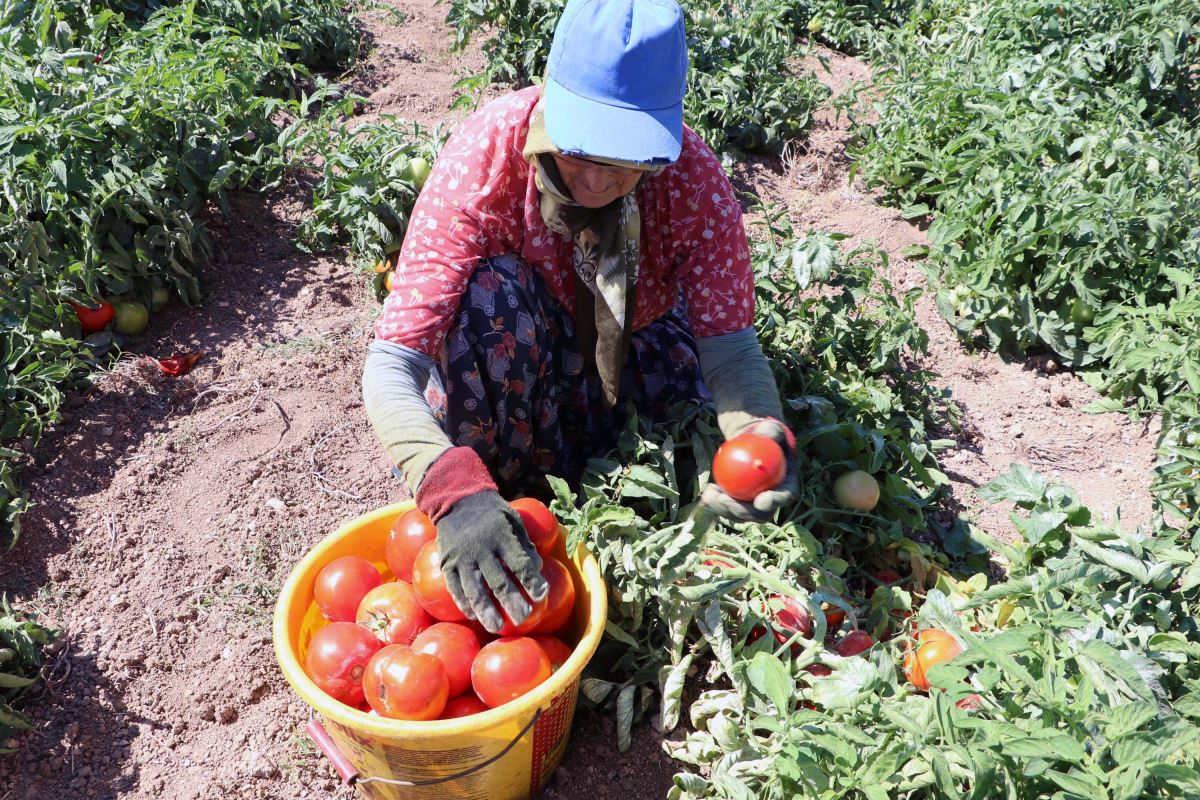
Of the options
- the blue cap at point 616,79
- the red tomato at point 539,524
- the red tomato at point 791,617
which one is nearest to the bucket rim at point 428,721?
the red tomato at point 539,524

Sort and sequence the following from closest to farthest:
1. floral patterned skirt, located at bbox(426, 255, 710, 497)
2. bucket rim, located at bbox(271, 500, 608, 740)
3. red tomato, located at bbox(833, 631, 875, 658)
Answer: bucket rim, located at bbox(271, 500, 608, 740)
red tomato, located at bbox(833, 631, 875, 658)
floral patterned skirt, located at bbox(426, 255, 710, 497)

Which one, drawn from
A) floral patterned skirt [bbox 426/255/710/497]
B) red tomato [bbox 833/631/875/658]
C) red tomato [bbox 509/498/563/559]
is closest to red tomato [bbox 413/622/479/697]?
red tomato [bbox 509/498/563/559]

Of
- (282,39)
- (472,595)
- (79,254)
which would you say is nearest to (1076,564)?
(472,595)

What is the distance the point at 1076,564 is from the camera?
2.04 metres

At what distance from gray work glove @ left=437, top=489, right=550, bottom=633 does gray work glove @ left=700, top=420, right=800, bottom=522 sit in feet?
1.41

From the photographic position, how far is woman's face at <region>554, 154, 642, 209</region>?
1.96 m

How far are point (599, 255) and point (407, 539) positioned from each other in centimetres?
80

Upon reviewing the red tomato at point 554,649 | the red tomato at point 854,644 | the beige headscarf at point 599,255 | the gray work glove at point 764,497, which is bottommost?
the red tomato at point 854,644

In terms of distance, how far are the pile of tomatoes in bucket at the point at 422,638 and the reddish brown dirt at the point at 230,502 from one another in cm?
42

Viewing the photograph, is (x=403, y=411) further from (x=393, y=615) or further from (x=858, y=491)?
(x=858, y=491)

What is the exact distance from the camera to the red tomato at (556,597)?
1.96 metres

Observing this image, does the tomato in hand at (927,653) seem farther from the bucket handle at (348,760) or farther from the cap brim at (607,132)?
the cap brim at (607,132)

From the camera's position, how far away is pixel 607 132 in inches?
73.6

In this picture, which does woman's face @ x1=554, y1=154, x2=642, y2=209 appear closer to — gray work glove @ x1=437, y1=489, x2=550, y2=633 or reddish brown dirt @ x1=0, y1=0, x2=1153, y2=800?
gray work glove @ x1=437, y1=489, x2=550, y2=633
